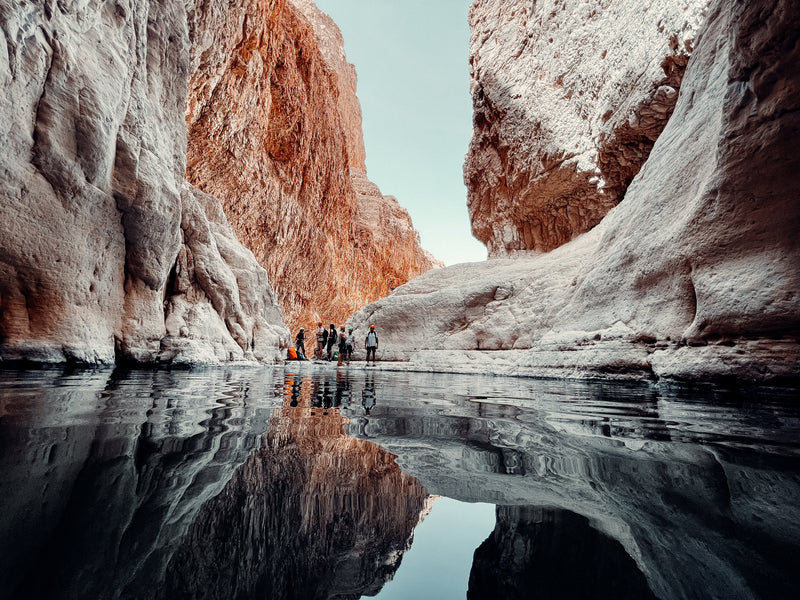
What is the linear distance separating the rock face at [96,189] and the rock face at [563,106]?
29.8 feet

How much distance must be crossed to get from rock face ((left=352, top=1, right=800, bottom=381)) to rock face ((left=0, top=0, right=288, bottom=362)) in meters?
5.74

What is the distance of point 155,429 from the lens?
134 centimetres

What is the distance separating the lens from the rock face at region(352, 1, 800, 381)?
291 centimetres

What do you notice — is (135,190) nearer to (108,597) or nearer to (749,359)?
(108,597)

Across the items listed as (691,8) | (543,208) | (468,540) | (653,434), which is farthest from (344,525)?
(543,208)

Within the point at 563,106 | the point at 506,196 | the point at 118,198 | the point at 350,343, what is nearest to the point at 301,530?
the point at 118,198

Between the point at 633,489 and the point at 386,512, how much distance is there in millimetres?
550

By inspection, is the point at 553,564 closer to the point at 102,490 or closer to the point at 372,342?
the point at 102,490

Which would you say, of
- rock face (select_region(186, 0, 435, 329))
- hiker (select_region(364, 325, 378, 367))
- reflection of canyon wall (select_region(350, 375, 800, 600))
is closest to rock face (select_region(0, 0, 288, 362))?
hiker (select_region(364, 325, 378, 367))

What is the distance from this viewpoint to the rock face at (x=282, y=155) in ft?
46.3

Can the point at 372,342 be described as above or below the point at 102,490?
above

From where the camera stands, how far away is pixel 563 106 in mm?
11258

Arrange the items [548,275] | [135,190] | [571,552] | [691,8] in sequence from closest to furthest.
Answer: [571,552] < [135,190] < [691,8] < [548,275]

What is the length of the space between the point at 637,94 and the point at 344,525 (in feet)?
34.5
